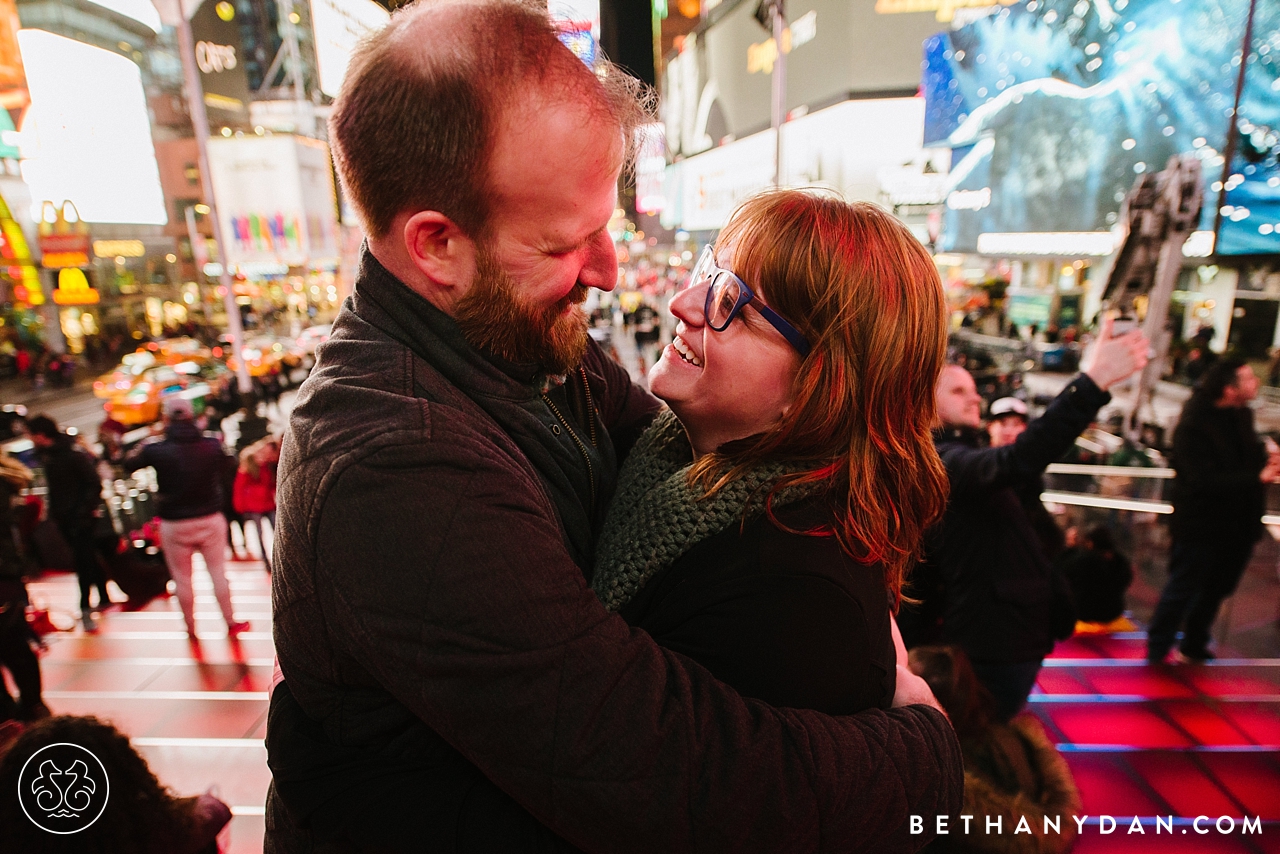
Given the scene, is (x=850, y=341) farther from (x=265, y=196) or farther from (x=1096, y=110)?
(x=1096, y=110)

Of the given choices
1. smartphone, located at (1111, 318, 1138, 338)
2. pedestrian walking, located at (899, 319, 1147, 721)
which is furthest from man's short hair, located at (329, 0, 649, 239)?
smartphone, located at (1111, 318, 1138, 338)

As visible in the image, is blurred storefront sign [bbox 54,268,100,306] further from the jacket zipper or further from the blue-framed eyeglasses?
the blue-framed eyeglasses

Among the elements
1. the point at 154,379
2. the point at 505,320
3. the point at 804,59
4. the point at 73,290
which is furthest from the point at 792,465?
the point at 804,59

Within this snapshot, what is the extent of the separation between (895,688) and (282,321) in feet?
50.9

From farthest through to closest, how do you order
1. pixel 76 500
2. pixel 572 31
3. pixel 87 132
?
pixel 87 132 < pixel 76 500 < pixel 572 31

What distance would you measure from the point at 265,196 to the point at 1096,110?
11.4 m

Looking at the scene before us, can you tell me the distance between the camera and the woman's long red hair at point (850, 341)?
3.75 feet

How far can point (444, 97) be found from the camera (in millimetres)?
906

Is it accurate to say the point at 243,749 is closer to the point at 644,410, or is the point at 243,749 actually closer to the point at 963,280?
the point at 644,410

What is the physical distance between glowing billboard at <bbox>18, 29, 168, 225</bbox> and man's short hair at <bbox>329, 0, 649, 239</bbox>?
7702 mm

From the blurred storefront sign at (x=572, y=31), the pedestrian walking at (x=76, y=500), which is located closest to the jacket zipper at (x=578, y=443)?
the blurred storefront sign at (x=572, y=31)

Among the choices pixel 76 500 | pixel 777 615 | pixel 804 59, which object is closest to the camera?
pixel 777 615

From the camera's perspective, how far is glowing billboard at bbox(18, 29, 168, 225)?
6215 millimetres

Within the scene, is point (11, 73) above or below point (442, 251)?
above
